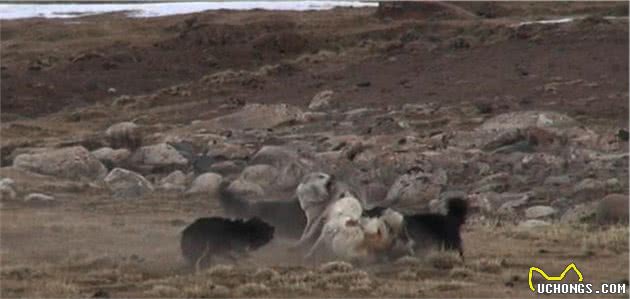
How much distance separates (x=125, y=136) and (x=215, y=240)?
38.1 ft

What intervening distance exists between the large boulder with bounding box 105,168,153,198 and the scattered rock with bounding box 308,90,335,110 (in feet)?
22.7

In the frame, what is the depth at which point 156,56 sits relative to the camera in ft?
118

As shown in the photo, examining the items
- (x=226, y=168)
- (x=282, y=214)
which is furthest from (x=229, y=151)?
(x=282, y=214)

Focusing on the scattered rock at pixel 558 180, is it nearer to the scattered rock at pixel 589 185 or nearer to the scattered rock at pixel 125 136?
the scattered rock at pixel 589 185

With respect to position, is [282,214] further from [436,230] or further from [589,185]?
[589,185]

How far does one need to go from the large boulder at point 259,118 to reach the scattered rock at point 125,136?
5.14ft

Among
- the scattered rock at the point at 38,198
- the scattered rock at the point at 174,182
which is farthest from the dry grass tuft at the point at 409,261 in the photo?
the scattered rock at the point at 174,182

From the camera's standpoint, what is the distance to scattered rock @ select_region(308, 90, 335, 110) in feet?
75.4

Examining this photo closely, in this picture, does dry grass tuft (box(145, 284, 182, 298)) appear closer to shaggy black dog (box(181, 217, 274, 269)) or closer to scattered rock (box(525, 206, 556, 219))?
shaggy black dog (box(181, 217, 274, 269))

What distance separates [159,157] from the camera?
17625mm

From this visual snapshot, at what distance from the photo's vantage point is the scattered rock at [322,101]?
2298 cm

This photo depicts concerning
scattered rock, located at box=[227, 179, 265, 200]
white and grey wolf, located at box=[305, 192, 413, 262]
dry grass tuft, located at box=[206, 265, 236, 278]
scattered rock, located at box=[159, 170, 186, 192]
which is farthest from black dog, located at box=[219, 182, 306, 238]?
scattered rock, located at box=[159, 170, 186, 192]

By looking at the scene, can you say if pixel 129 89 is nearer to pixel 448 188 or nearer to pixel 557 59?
pixel 557 59

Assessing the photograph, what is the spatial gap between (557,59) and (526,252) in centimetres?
1583
